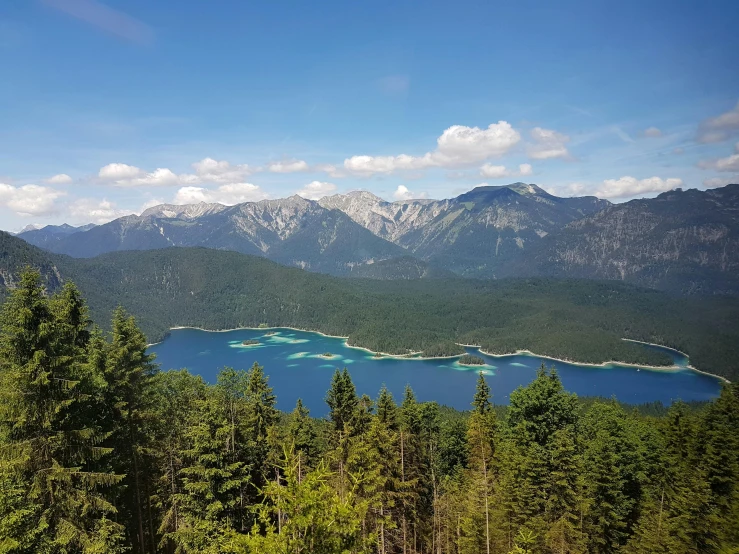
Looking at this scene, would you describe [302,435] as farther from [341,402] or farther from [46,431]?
[46,431]

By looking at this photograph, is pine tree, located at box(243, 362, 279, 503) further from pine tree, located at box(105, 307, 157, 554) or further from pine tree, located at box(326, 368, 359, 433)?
pine tree, located at box(326, 368, 359, 433)

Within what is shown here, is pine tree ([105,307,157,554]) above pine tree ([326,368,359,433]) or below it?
above

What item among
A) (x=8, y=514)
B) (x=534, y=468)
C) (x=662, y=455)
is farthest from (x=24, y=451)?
(x=662, y=455)

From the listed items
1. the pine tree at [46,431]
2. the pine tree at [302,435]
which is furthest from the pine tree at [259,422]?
the pine tree at [46,431]

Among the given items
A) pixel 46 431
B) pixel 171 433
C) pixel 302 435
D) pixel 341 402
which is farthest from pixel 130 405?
pixel 341 402

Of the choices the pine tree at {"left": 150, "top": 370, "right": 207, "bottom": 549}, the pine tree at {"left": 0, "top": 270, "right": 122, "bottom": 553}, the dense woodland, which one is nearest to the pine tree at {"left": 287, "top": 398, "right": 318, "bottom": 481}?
the dense woodland

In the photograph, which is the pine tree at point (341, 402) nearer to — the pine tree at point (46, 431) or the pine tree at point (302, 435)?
the pine tree at point (302, 435)

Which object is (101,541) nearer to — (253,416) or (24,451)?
→ (24,451)
